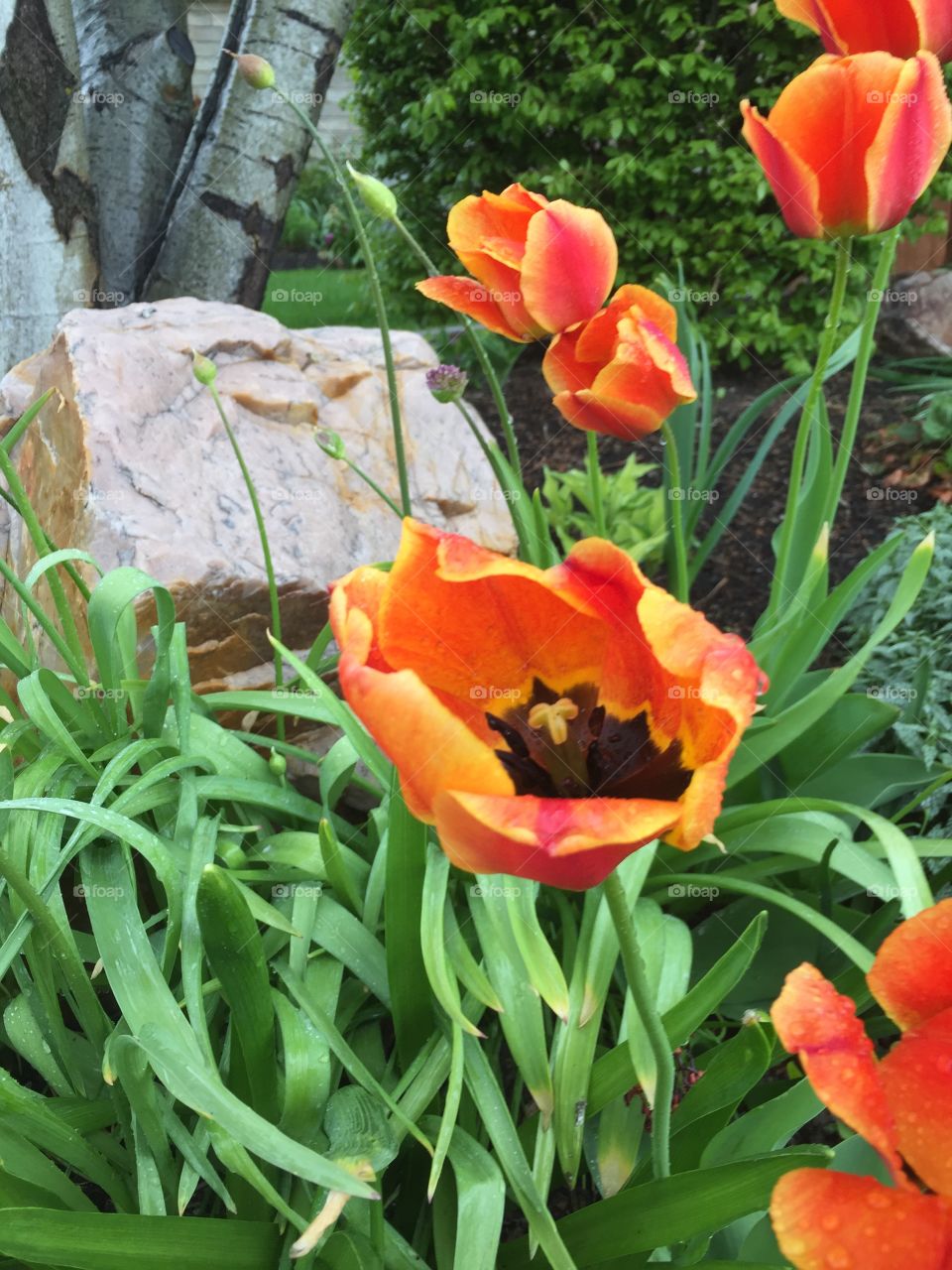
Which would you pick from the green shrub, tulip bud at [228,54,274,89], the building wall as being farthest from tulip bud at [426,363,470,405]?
the building wall

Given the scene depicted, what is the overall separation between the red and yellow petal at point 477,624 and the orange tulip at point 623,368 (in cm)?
52

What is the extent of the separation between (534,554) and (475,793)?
3.80 ft

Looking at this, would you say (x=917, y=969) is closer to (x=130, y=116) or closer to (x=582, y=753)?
(x=582, y=753)

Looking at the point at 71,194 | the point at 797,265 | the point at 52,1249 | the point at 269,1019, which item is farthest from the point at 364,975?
the point at 797,265

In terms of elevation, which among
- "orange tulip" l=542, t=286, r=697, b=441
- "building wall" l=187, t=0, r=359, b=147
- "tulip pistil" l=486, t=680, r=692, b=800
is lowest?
"tulip pistil" l=486, t=680, r=692, b=800

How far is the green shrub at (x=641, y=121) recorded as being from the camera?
3.47 meters

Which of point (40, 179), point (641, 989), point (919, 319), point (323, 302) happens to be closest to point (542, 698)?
point (641, 989)

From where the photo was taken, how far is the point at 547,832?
515mm

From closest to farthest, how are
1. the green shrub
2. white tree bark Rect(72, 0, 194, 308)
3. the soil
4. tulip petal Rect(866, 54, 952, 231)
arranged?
tulip petal Rect(866, 54, 952, 231), the soil, white tree bark Rect(72, 0, 194, 308), the green shrub

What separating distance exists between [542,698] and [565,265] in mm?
664

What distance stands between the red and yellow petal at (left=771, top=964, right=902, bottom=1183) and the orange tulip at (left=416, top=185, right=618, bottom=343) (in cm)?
90

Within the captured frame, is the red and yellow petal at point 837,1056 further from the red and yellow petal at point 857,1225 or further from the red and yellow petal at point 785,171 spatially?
the red and yellow petal at point 785,171

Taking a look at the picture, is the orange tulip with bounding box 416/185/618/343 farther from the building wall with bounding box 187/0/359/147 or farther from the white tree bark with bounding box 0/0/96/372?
the building wall with bounding box 187/0/359/147

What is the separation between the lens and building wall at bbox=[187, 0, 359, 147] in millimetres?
4133
